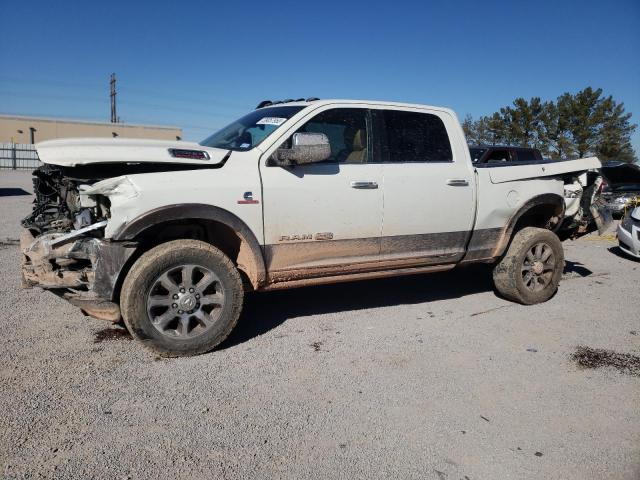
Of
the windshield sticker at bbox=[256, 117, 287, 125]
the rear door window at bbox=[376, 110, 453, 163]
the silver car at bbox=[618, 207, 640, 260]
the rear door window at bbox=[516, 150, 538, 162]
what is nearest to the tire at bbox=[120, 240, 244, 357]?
the windshield sticker at bbox=[256, 117, 287, 125]

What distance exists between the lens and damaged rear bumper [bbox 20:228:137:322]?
3.58 metres

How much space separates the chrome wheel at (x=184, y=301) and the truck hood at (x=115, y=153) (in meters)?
Result: 0.82

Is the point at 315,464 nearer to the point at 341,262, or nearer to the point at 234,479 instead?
the point at 234,479

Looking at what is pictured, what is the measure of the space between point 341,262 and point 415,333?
0.95 metres

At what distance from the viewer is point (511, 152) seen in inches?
437

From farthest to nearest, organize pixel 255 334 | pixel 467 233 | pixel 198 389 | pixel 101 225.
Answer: pixel 467 233 → pixel 255 334 → pixel 101 225 → pixel 198 389

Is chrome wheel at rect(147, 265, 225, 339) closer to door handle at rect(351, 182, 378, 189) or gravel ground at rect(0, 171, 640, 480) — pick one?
gravel ground at rect(0, 171, 640, 480)

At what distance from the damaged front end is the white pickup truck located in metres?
0.01

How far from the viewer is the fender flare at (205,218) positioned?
354 cm

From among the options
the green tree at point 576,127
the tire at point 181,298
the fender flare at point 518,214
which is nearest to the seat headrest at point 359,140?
the tire at point 181,298

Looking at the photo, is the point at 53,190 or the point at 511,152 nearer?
the point at 53,190

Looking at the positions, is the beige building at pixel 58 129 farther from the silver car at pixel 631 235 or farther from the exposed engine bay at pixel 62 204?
the exposed engine bay at pixel 62 204

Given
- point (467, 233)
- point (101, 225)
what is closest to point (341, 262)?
point (467, 233)

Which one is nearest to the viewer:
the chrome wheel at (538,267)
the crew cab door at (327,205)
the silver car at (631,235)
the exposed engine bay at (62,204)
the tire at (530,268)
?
the exposed engine bay at (62,204)
